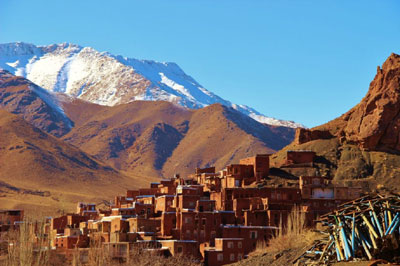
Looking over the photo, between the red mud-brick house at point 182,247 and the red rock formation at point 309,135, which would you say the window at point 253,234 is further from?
the red rock formation at point 309,135

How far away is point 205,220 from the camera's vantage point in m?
65.6

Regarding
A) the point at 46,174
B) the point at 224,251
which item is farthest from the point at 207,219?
the point at 46,174

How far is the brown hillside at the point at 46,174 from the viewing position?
469 ft

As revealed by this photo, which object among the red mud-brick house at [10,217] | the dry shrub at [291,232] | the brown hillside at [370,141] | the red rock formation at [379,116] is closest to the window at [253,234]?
the dry shrub at [291,232]

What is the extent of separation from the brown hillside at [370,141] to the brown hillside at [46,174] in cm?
5256

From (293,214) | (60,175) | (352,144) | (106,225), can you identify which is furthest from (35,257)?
(60,175)

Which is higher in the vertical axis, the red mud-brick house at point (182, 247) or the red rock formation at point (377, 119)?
the red rock formation at point (377, 119)

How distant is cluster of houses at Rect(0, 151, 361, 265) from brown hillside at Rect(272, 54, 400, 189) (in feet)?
27.1

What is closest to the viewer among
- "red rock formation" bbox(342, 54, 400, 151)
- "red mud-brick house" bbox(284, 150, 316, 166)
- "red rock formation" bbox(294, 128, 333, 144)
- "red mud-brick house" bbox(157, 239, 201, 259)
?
"red mud-brick house" bbox(157, 239, 201, 259)

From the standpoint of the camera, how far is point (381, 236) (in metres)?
24.0

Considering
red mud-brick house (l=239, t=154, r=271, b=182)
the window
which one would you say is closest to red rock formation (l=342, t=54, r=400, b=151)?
red mud-brick house (l=239, t=154, r=271, b=182)

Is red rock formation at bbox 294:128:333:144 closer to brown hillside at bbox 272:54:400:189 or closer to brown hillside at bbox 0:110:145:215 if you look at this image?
brown hillside at bbox 272:54:400:189

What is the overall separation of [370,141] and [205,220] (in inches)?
1224

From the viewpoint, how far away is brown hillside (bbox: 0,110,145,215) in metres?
143
